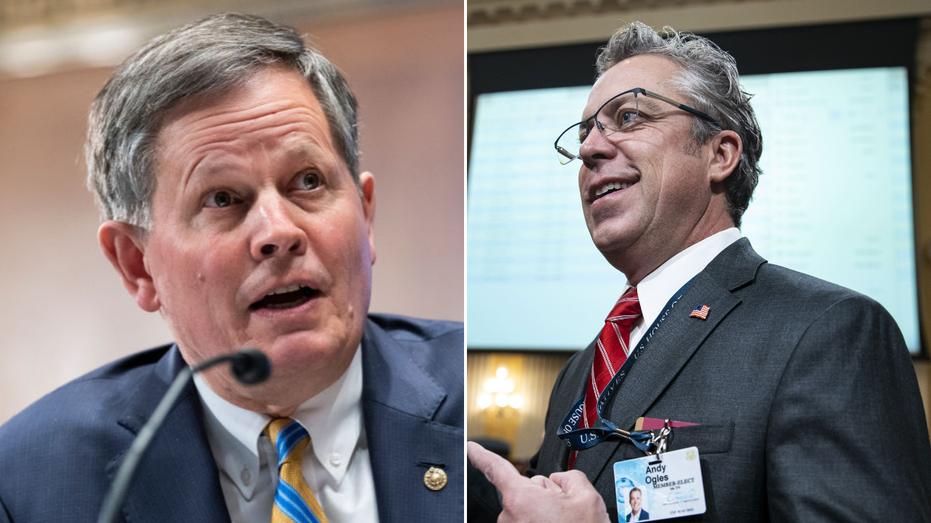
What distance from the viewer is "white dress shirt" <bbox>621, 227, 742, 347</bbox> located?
170cm

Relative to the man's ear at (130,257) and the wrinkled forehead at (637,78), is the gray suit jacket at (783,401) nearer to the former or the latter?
the wrinkled forehead at (637,78)


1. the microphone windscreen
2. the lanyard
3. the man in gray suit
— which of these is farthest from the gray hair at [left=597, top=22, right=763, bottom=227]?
the microphone windscreen

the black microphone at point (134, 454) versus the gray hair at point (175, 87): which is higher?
the gray hair at point (175, 87)

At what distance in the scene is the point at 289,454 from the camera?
1.71 meters

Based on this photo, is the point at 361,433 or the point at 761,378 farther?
the point at 361,433

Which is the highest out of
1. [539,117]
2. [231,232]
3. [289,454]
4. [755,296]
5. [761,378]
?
[539,117]

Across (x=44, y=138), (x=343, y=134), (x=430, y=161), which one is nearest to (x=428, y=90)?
(x=430, y=161)

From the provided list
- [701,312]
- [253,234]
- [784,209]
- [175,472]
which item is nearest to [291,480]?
[175,472]

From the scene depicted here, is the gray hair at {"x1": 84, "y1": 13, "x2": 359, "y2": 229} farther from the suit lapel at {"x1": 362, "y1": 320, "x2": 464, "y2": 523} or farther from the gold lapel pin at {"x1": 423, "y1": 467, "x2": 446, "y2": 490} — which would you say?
the gold lapel pin at {"x1": 423, "y1": 467, "x2": 446, "y2": 490}

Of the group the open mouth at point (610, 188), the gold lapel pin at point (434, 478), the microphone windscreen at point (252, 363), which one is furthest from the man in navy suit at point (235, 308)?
the open mouth at point (610, 188)

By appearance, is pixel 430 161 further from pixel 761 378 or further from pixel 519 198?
pixel 761 378

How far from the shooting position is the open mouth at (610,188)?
175 cm

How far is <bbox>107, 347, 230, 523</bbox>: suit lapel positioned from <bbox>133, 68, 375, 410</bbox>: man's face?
102mm

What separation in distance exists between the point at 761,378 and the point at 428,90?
108 cm
